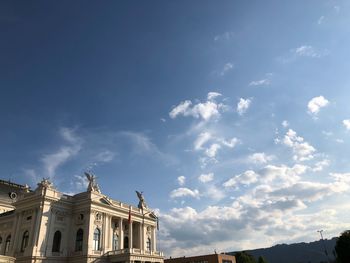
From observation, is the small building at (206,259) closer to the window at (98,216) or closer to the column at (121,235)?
the column at (121,235)

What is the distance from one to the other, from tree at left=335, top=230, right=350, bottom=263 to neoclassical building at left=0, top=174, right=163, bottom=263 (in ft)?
122

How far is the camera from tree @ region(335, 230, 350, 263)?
65231mm

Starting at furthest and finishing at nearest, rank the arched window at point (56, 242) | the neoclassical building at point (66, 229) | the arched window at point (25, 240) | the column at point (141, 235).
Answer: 1. the column at point (141, 235)
2. the arched window at point (56, 242)
3. the arched window at point (25, 240)
4. the neoclassical building at point (66, 229)

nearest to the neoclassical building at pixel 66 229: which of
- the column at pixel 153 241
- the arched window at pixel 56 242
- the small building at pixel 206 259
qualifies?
the arched window at pixel 56 242

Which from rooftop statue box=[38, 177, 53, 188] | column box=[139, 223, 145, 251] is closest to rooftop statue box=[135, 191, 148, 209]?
column box=[139, 223, 145, 251]

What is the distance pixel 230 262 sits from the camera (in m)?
87.9

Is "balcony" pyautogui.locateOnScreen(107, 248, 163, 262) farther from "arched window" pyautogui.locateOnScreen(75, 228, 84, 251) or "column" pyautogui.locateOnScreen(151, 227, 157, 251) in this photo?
"column" pyautogui.locateOnScreen(151, 227, 157, 251)

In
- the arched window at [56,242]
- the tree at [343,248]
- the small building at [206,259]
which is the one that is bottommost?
the tree at [343,248]

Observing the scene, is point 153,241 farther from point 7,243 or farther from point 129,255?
point 7,243

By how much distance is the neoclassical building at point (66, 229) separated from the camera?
49.9 metres

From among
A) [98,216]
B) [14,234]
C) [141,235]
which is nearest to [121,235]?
[141,235]

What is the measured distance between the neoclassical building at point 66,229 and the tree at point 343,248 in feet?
122

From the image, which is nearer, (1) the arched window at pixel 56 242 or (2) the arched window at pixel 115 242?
(1) the arched window at pixel 56 242

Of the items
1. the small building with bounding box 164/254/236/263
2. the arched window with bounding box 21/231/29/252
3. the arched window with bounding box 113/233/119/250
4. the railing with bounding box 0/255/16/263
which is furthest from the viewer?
the small building with bounding box 164/254/236/263
